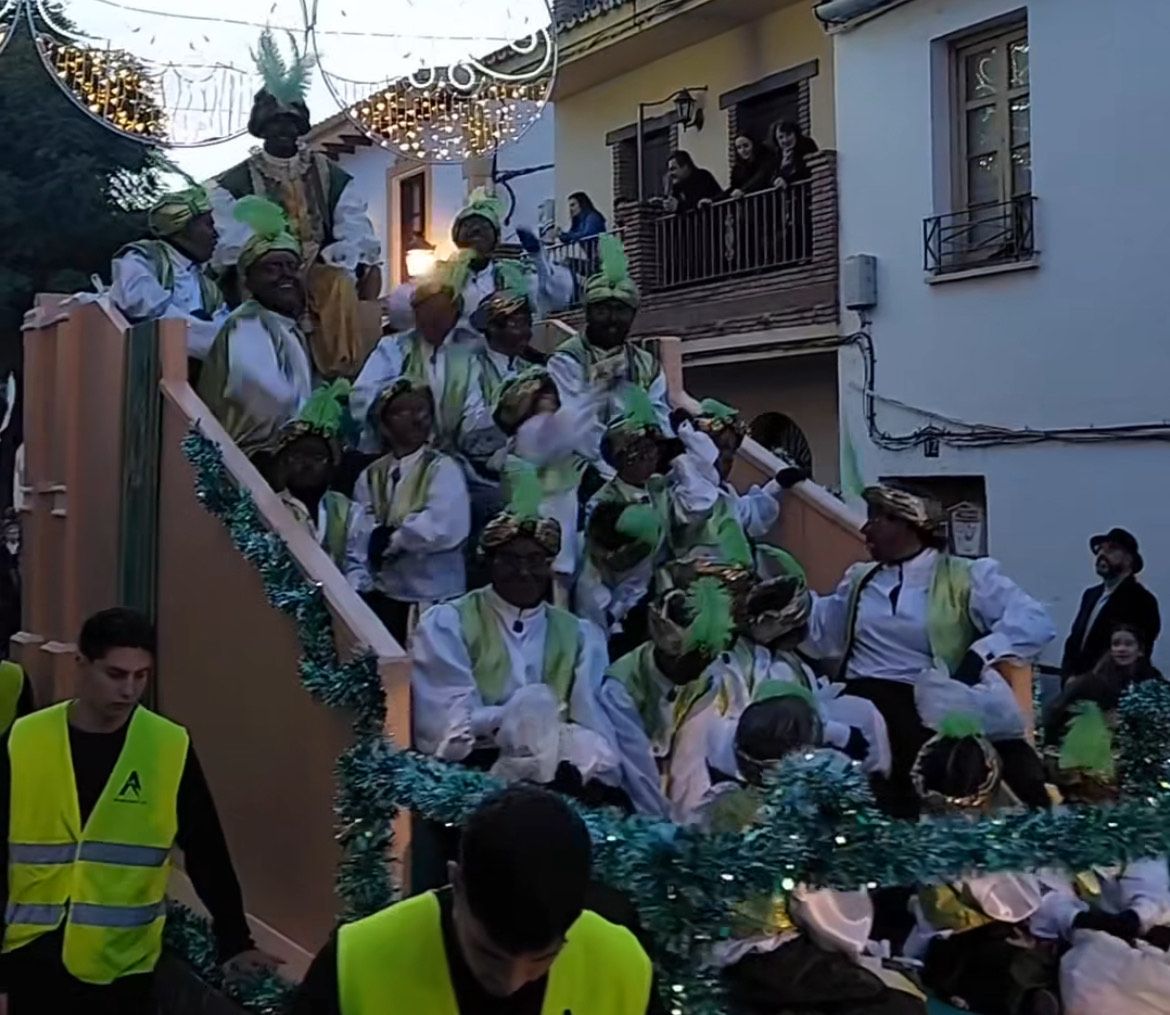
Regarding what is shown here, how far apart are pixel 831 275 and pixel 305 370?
26.0 ft

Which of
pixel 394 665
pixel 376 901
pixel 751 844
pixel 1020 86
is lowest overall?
pixel 376 901

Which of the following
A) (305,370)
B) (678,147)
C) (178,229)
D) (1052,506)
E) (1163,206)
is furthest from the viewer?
(678,147)

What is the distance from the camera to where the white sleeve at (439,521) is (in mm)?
6445

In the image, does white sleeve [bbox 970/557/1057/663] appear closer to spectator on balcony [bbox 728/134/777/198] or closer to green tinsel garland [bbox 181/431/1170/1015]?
green tinsel garland [bbox 181/431/1170/1015]

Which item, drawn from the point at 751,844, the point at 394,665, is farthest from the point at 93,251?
the point at 751,844

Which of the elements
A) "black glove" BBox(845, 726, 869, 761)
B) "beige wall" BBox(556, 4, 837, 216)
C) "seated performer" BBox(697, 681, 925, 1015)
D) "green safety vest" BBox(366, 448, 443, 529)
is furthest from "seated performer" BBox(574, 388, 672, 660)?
"beige wall" BBox(556, 4, 837, 216)

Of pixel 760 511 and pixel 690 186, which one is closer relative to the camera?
pixel 760 511

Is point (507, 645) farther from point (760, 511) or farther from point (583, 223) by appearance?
point (583, 223)

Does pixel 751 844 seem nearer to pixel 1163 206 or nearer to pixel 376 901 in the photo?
pixel 376 901

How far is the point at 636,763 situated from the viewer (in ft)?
16.5

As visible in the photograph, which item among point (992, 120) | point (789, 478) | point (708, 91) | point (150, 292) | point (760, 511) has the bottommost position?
point (760, 511)

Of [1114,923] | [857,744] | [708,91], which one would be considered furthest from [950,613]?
[708,91]

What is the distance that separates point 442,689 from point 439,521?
1.55 meters

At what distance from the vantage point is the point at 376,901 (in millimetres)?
4742
